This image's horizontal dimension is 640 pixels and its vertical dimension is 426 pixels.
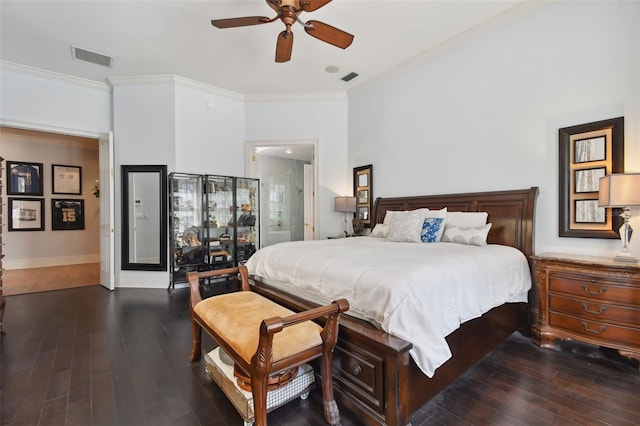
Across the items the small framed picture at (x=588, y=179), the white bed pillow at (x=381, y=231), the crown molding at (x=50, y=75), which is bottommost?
the white bed pillow at (x=381, y=231)

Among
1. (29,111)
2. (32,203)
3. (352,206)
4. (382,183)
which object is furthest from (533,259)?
(32,203)

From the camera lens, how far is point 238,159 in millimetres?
5352

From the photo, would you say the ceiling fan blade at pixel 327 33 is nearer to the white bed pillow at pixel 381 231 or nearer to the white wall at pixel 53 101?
the white bed pillow at pixel 381 231

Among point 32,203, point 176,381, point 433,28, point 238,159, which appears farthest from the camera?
point 32,203

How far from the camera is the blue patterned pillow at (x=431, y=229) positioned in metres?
3.13

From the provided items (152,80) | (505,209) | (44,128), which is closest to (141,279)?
(44,128)

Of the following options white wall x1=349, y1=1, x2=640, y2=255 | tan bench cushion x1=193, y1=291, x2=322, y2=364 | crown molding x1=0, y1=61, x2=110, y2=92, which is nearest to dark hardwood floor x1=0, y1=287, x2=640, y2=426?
tan bench cushion x1=193, y1=291, x2=322, y2=364

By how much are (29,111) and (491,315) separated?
6.28m

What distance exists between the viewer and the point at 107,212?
15.1 ft

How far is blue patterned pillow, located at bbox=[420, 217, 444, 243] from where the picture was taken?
10.3ft

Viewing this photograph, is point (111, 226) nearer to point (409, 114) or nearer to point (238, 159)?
point (238, 159)

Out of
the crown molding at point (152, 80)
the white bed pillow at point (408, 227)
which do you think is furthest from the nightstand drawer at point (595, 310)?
the crown molding at point (152, 80)

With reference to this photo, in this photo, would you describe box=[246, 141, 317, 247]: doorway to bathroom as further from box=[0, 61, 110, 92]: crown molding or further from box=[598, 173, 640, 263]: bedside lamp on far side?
box=[598, 173, 640, 263]: bedside lamp on far side

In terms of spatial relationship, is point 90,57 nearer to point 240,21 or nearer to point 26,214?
point 240,21
